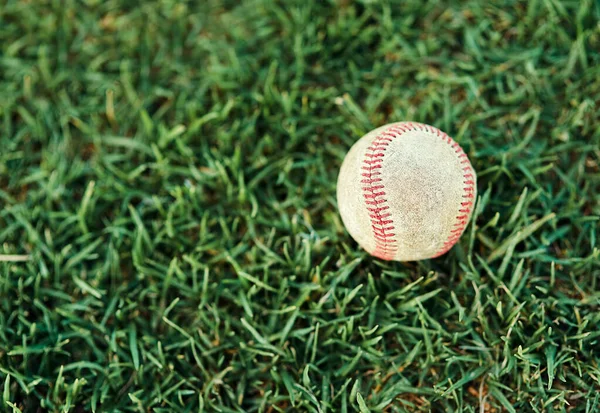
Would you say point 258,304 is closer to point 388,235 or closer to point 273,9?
point 388,235

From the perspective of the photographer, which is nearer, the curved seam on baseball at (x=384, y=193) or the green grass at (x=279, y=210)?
the curved seam on baseball at (x=384, y=193)

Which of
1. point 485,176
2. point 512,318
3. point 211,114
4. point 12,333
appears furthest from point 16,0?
point 512,318

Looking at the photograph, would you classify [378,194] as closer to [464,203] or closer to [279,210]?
[464,203]

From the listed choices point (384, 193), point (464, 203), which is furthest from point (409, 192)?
point (464, 203)

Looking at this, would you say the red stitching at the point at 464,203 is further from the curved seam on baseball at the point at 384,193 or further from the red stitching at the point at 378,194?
the red stitching at the point at 378,194

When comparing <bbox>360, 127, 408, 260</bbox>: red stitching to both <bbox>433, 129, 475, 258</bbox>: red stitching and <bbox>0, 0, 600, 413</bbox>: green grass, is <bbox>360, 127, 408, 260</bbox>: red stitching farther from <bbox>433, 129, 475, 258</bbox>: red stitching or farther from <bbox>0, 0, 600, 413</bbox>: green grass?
<bbox>0, 0, 600, 413</bbox>: green grass

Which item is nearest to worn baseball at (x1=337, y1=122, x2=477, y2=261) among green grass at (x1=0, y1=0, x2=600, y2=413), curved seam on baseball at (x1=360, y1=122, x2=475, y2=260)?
curved seam on baseball at (x1=360, y1=122, x2=475, y2=260)

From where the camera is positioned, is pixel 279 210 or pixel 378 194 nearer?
pixel 378 194

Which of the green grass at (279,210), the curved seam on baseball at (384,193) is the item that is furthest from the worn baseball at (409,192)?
the green grass at (279,210)
